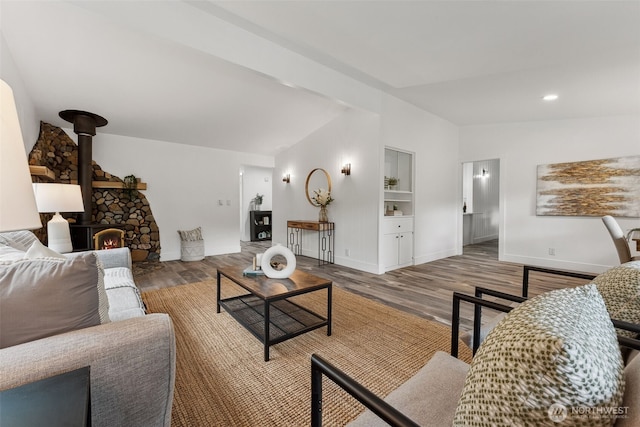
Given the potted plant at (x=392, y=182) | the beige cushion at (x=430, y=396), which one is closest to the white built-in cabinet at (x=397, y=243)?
the potted plant at (x=392, y=182)

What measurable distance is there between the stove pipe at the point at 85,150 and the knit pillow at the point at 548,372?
491 centimetres

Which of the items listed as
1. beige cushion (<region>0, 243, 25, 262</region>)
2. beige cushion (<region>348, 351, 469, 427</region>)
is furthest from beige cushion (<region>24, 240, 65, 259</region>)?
beige cushion (<region>348, 351, 469, 427</region>)

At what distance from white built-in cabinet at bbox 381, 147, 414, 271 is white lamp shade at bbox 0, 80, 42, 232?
3820 mm

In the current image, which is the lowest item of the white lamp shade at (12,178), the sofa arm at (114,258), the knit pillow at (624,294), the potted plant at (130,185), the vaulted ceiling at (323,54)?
the sofa arm at (114,258)

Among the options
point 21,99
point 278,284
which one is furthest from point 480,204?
point 21,99

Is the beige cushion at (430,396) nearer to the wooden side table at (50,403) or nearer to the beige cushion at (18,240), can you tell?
the wooden side table at (50,403)

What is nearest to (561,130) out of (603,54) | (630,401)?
(603,54)

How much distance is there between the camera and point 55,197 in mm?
2578

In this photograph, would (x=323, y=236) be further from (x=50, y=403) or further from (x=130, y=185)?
(x=50, y=403)

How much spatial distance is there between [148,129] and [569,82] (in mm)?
5878

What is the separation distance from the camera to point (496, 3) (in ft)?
6.56

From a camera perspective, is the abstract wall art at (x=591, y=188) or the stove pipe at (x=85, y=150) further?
the abstract wall art at (x=591, y=188)

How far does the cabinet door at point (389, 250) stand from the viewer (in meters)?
4.14

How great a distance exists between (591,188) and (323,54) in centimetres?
451
